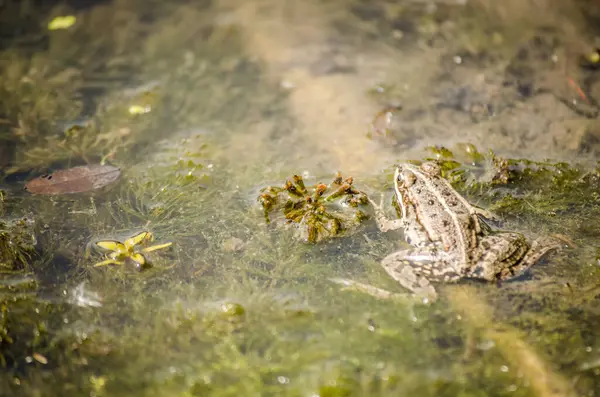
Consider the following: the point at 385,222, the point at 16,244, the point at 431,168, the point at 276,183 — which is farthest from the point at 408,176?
the point at 16,244

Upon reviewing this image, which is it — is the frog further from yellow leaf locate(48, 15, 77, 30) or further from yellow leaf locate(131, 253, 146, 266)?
yellow leaf locate(48, 15, 77, 30)

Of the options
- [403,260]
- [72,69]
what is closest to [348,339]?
[403,260]

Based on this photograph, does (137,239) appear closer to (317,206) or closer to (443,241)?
(317,206)

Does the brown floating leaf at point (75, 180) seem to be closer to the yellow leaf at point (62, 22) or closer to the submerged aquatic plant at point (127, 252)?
the submerged aquatic plant at point (127, 252)

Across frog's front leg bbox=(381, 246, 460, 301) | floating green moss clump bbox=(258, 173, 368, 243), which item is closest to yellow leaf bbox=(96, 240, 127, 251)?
floating green moss clump bbox=(258, 173, 368, 243)

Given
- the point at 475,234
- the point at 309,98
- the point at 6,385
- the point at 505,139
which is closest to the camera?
the point at 6,385

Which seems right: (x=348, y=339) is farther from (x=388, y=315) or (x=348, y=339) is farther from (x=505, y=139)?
(x=505, y=139)
